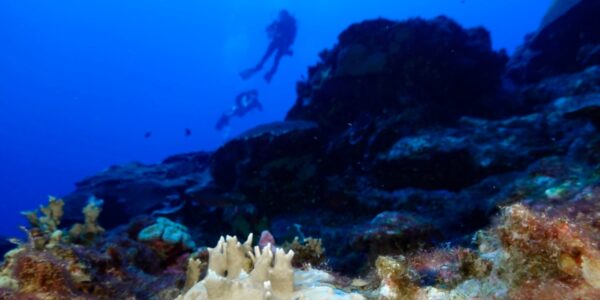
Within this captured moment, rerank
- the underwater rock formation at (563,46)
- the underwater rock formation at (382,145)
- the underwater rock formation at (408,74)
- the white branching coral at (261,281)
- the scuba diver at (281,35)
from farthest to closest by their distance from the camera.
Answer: the scuba diver at (281,35) → the underwater rock formation at (563,46) → the underwater rock formation at (408,74) → the underwater rock formation at (382,145) → the white branching coral at (261,281)

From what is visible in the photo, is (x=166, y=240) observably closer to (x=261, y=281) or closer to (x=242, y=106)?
(x=261, y=281)

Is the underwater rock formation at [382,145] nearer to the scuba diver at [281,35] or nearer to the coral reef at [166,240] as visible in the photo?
the coral reef at [166,240]

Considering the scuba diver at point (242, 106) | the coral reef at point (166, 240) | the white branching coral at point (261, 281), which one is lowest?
the white branching coral at point (261, 281)

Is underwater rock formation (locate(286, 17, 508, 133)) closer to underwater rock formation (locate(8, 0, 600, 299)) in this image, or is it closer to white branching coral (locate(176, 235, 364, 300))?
underwater rock formation (locate(8, 0, 600, 299))

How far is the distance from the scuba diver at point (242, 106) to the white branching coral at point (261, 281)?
22.1m

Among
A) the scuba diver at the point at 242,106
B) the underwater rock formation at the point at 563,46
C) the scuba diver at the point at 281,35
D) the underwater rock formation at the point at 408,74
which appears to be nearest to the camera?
the underwater rock formation at the point at 408,74

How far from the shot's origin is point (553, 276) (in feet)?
5.63

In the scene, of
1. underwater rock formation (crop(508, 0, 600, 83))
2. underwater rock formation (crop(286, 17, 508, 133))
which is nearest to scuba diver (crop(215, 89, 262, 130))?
underwater rock formation (crop(286, 17, 508, 133))

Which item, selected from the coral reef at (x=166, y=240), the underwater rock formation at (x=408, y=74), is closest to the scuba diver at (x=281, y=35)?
the underwater rock formation at (x=408, y=74)

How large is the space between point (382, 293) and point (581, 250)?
0.92 meters

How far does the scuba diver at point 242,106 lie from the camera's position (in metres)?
24.7

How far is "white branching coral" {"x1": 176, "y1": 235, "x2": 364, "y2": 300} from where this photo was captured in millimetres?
2223

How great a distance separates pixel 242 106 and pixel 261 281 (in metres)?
23.2

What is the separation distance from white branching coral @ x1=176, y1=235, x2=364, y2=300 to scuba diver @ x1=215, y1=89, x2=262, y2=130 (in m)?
22.1
